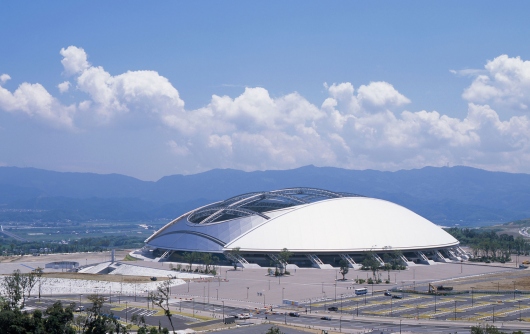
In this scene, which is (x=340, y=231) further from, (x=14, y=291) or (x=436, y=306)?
(x=14, y=291)

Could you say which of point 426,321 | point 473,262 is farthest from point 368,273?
point 426,321

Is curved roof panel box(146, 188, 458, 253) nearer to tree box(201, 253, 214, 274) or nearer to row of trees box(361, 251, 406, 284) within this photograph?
row of trees box(361, 251, 406, 284)

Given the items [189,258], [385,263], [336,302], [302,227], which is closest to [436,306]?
[336,302]

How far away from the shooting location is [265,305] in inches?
2539

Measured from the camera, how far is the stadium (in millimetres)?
95250

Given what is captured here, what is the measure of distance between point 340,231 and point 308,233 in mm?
4869

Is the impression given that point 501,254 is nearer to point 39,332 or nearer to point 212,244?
point 212,244

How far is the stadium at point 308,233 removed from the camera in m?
95.2

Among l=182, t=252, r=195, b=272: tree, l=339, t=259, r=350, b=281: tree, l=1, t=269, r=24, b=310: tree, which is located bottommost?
l=1, t=269, r=24, b=310: tree

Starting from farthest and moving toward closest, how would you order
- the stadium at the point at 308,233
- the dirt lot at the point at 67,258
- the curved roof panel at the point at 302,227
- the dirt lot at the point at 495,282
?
the dirt lot at the point at 67,258 < the curved roof panel at the point at 302,227 < the stadium at the point at 308,233 < the dirt lot at the point at 495,282

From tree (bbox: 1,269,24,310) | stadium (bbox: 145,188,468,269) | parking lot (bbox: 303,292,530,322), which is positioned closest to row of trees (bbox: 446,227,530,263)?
stadium (bbox: 145,188,468,269)

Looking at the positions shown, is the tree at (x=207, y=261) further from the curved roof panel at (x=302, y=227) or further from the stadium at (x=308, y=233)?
the curved roof panel at (x=302, y=227)

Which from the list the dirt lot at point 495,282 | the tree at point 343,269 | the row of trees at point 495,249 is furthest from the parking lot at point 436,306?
the row of trees at point 495,249

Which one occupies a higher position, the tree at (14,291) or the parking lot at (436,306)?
the tree at (14,291)
